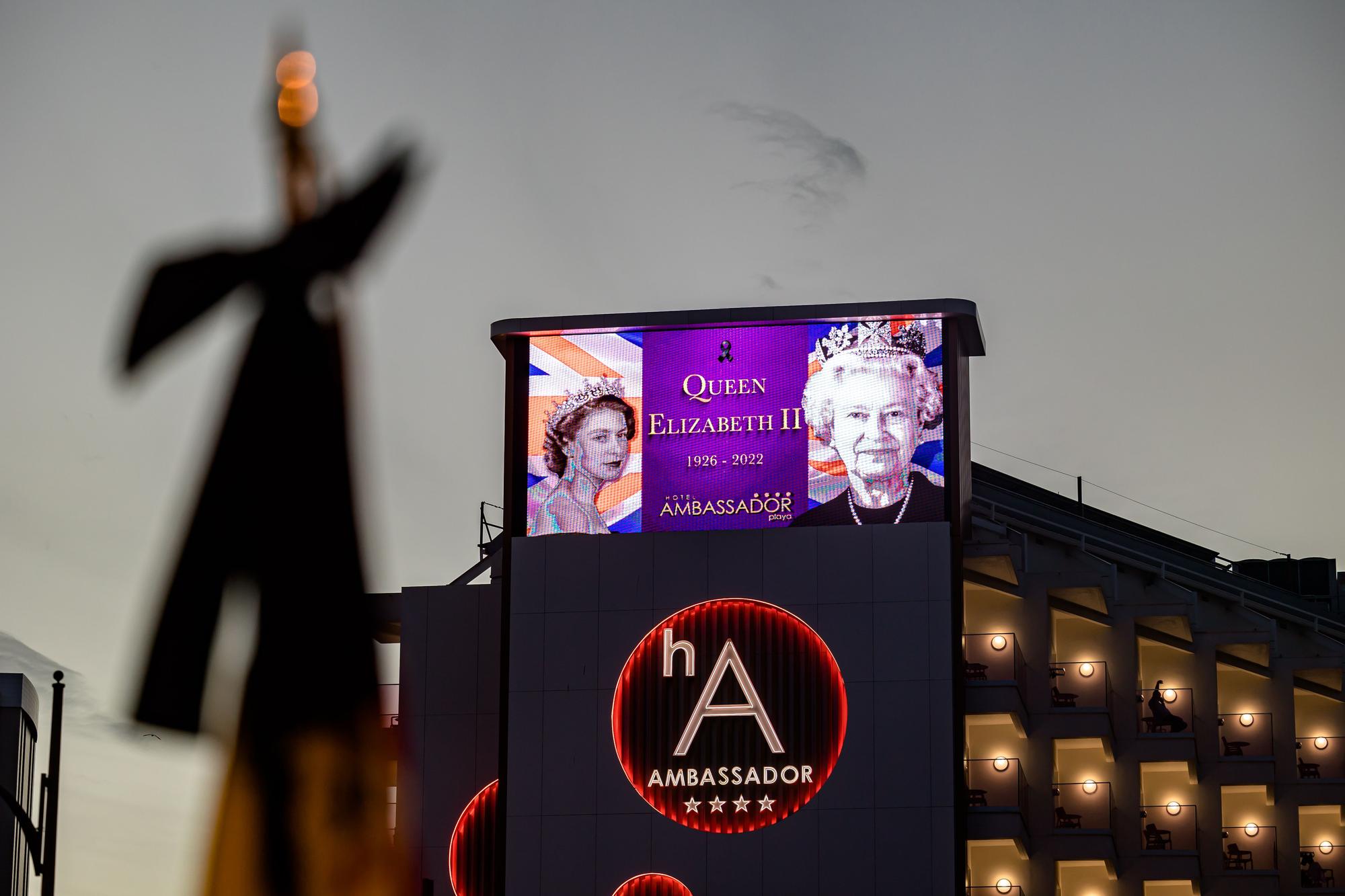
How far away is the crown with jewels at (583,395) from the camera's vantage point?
46375 mm

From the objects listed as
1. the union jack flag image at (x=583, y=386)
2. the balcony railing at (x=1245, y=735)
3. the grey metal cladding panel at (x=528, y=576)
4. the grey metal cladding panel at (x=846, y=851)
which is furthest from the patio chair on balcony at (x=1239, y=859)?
the grey metal cladding panel at (x=528, y=576)

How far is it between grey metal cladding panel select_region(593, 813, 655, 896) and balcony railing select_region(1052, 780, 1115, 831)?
14243 mm

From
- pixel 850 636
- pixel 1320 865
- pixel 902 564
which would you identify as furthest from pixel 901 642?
pixel 1320 865

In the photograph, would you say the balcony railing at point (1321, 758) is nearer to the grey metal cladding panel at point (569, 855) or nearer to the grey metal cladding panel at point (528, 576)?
the grey metal cladding panel at point (569, 855)

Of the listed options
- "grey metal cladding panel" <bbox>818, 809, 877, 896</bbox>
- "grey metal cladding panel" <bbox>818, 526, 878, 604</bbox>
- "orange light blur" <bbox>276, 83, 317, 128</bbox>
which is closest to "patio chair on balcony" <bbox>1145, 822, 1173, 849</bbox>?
"grey metal cladding panel" <bbox>818, 809, 877, 896</bbox>

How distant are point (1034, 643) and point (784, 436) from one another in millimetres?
12148

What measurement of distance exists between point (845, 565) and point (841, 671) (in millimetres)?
2646

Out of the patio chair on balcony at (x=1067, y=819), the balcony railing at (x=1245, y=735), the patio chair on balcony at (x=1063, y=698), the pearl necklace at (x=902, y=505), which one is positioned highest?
the pearl necklace at (x=902, y=505)

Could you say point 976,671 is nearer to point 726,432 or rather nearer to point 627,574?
point 726,432

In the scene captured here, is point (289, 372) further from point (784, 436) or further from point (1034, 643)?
point (1034, 643)

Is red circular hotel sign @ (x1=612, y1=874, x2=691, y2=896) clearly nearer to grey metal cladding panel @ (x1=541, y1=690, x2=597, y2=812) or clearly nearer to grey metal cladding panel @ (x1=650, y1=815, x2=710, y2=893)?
grey metal cladding panel @ (x1=650, y1=815, x2=710, y2=893)

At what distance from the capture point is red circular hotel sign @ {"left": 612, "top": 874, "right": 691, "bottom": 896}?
43.2 m

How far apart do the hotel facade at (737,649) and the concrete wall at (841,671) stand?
6 centimetres

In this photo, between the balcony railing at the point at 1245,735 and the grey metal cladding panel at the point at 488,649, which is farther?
the balcony railing at the point at 1245,735
